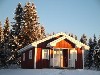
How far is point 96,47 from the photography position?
51719 mm

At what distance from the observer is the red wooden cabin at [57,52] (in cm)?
3206

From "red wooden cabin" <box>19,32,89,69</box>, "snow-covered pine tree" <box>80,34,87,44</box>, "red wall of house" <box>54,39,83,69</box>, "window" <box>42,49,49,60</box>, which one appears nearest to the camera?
"red wooden cabin" <box>19,32,89,69</box>

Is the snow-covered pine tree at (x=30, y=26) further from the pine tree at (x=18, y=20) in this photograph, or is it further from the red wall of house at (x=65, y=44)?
the red wall of house at (x=65, y=44)

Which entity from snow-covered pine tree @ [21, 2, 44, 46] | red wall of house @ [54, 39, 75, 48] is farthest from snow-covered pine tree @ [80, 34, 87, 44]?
red wall of house @ [54, 39, 75, 48]

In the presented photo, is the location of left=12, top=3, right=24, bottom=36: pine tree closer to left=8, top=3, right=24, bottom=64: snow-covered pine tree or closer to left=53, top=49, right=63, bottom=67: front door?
left=8, top=3, right=24, bottom=64: snow-covered pine tree

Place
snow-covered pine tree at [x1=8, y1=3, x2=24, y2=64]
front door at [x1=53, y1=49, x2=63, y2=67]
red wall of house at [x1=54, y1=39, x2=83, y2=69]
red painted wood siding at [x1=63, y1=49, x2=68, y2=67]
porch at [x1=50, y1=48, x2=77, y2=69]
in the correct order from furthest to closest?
snow-covered pine tree at [x1=8, y1=3, x2=24, y2=64]
red painted wood siding at [x1=63, y1=49, x2=68, y2=67]
front door at [x1=53, y1=49, x2=63, y2=67]
porch at [x1=50, y1=48, x2=77, y2=69]
red wall of house at [x1=54, y1=39, x2=83, y2=69]

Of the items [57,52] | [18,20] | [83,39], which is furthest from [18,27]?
[83,39]

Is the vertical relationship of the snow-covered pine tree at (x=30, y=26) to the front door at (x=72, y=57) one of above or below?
above

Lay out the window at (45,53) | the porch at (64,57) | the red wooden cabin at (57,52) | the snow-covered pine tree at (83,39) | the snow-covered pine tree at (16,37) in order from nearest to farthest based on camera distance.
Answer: the red wooden cabin at (57,52) → the window at (45,53) → the porch at (64,57) → the snow-covered pine tree at (16,37) → the snow-covered pine tree at (83,39)

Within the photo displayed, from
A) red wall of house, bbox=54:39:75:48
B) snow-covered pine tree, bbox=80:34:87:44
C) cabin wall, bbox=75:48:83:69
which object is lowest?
cabin wall, bbox=75:48:83:69

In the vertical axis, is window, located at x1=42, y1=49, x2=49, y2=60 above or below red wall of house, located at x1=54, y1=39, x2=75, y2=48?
below

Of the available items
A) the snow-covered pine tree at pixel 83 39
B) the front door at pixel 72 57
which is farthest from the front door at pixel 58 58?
the snow-covered pine tree at pixel 83 39

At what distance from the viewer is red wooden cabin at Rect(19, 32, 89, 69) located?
32.1 m

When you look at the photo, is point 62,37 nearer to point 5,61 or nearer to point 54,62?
point 54,62
